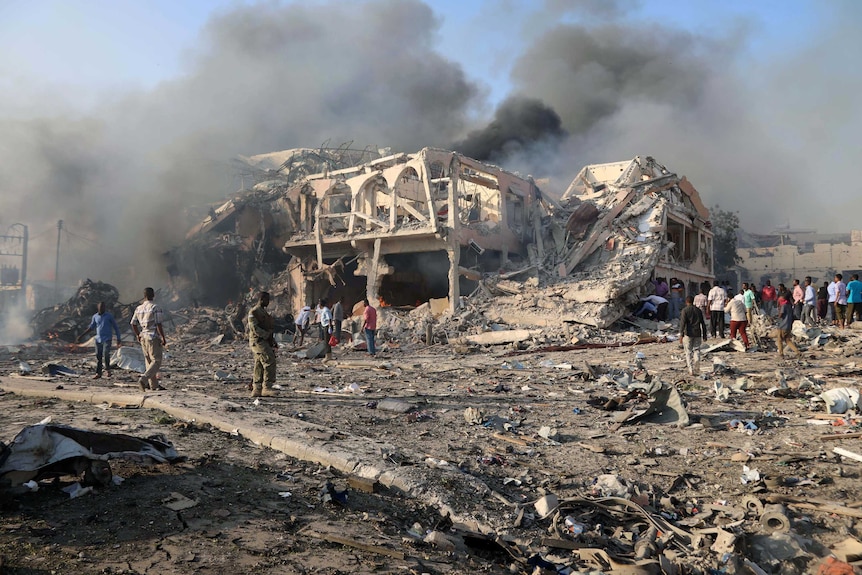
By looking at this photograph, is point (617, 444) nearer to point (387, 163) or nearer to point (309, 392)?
point (309, 392)

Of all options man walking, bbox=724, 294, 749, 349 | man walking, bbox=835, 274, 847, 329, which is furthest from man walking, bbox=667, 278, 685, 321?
man walking, bbox=724, 294, 749, 349

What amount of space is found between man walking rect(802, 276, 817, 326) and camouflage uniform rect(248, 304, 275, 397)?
1154 cm

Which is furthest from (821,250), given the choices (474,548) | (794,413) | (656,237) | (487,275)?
(474,548)

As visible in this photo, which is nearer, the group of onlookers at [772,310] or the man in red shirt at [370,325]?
the group of onlookers at [772,310]

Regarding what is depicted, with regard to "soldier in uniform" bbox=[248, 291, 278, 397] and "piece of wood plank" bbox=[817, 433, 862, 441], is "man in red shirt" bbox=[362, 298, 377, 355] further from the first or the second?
"piece of wood plank" bbox=[817, 433, 862, 441]

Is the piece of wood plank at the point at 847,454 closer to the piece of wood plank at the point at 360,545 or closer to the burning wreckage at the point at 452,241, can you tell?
the piece of wood plank at the point at 360,545

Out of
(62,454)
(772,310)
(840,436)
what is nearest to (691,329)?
(840,436)

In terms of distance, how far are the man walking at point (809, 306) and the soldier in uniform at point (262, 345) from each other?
1154cm

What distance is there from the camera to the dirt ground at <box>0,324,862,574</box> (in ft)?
10.2

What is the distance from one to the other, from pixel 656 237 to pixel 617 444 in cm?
1435

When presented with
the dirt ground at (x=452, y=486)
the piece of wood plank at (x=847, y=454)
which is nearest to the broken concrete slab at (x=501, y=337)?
the dirt ground at (x=452, y=486)

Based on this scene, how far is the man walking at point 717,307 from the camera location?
13.1m

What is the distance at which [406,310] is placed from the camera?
19.8 meters

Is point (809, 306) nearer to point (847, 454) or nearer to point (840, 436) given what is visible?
point (840, 436)
